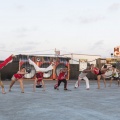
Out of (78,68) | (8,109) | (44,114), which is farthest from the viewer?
(78,68)

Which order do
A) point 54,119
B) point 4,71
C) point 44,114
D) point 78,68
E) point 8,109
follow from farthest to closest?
point 78,68, point 4,71, point 8,109, point 44,114, point 54,119

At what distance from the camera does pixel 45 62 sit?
31234 millimetres

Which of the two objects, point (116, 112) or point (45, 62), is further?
point (45, 62)

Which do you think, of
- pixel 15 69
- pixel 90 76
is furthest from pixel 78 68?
pixel 15 69

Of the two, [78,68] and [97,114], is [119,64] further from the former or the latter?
[97,114]

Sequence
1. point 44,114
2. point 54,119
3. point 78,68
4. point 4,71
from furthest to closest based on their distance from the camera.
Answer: point 78,68 < point 4,71 < point 44,114 < point 54,119

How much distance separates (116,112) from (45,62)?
23.1 m

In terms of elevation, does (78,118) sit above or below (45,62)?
below

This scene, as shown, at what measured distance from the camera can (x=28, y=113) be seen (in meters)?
8.13

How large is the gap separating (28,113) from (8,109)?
106cm

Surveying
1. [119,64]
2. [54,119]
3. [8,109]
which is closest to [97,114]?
[54,119]

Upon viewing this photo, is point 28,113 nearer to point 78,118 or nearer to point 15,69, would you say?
point 78,118

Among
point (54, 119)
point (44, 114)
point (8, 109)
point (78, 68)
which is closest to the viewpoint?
point (54, 119)

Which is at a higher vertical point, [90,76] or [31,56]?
[31,56]
